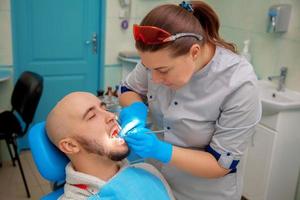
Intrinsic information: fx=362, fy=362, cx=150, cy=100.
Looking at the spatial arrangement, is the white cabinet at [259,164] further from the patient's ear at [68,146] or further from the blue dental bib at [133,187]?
the patient's ear at [68,146]

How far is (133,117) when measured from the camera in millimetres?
1304

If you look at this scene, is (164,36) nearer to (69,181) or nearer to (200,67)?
(200,67)

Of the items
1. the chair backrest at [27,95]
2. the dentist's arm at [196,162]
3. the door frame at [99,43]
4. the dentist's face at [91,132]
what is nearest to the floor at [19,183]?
the chair backrest at [27,95]

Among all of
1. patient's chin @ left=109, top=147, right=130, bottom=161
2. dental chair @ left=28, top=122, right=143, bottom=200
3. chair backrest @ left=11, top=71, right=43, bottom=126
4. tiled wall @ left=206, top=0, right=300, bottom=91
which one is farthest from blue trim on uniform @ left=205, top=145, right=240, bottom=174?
chair backrest @ left=11, top=71, right=43, bottom=126

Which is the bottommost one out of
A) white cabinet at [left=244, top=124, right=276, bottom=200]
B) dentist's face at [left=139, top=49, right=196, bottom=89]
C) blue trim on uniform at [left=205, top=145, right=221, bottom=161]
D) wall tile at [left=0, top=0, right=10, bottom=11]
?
white cabinet at [left=244, top=124, right=276, bottom=200]

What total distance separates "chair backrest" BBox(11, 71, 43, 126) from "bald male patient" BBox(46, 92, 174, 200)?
1.26 metres

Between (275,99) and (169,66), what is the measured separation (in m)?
1.59

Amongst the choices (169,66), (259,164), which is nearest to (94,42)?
(259,164)

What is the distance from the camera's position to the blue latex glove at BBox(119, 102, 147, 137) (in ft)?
4.10

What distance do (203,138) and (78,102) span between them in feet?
1.53

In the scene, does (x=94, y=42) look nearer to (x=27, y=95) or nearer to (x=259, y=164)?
(x=27, y=95)

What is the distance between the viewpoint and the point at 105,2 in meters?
3.25

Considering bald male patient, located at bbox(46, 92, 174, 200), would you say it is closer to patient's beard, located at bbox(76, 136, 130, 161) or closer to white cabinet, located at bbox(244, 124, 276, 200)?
patient's beard, located at bbox(76, 136, 130, 161)

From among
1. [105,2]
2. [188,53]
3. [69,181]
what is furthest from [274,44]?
[69,181]
